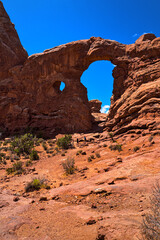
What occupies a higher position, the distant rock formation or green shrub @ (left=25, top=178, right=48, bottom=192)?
the distant rock formation

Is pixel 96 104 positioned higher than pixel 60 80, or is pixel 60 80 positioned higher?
pixel 60 80

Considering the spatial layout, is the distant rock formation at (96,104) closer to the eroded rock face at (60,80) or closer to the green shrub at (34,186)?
the eroded rock face at (60,80)

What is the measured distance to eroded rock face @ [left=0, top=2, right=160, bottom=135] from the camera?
20.4 metres

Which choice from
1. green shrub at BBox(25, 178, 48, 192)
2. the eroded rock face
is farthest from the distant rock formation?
green shrub at BBox(25, 178, 48, 192)

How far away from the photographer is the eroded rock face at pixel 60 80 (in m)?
20.4

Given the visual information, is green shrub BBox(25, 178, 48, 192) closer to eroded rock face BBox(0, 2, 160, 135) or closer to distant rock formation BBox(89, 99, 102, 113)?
eroded rock face BBox(0, 2, 160, 135)

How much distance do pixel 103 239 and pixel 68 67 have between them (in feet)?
79.9

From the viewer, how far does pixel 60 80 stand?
979 inches

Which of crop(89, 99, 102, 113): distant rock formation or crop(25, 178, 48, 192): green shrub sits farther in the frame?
crop(89, 99, 102, 113): distant rock formation

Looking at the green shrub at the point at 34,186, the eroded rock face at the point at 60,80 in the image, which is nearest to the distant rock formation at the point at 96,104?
the eroded rock face at the point at 60,80

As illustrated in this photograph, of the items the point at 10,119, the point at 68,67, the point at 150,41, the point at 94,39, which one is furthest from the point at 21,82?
the point at 150,41

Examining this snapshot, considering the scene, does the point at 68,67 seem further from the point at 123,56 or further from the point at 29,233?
the point at 29,233

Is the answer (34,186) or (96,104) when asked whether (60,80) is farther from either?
(34,186)

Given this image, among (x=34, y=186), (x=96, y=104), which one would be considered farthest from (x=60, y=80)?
(x=34, y=186)
